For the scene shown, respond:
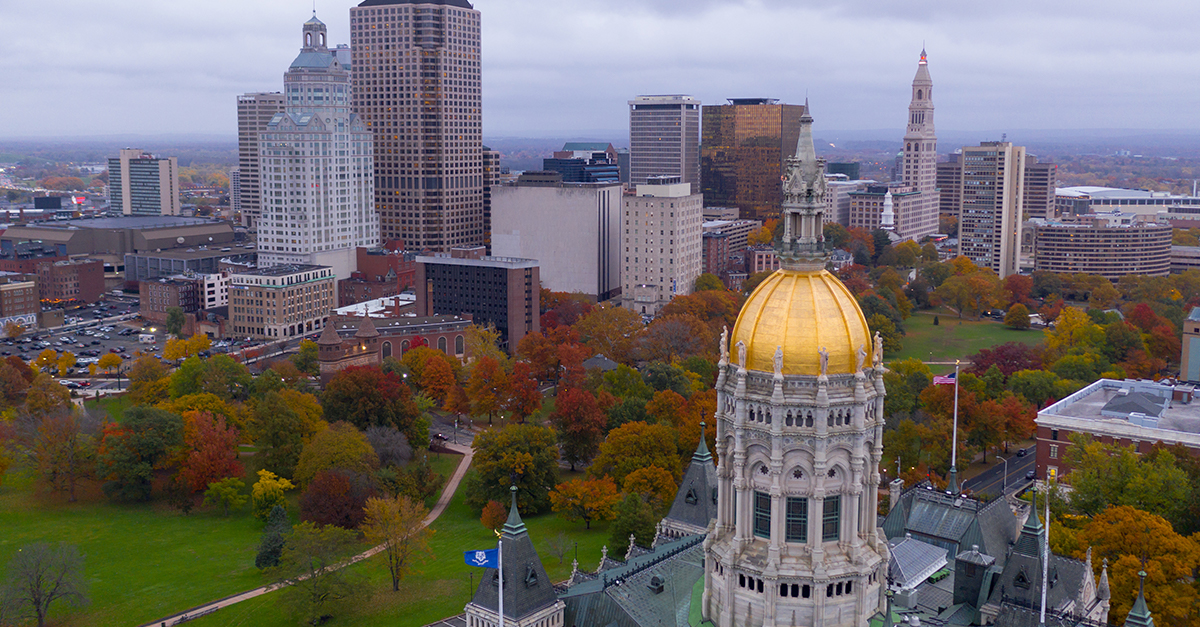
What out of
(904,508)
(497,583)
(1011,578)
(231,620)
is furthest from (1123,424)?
(231,620)

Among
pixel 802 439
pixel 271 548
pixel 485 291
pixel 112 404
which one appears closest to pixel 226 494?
pixel 271 548

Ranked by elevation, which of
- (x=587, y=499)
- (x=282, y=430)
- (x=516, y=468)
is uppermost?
(x=282, y=430)

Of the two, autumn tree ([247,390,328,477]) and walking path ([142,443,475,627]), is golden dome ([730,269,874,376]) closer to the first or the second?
walking path ([142,443,475,627])

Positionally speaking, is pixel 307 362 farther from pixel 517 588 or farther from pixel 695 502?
pixel 517 588

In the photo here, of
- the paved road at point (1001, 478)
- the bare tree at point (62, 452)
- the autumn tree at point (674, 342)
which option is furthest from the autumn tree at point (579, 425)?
the bare tree at point (62, 452)

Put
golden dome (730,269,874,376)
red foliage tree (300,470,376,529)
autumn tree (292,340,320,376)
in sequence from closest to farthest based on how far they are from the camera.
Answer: golden dome (730,269,874,376)
red foliage tree (300,470,376,529)
autumn tree (292,340,320,376)

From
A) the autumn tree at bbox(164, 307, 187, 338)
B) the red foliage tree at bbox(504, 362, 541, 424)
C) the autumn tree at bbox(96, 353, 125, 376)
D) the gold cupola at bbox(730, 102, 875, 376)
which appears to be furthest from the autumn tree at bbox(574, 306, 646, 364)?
the gold cupola at bbox(730, 102, 875, 376)

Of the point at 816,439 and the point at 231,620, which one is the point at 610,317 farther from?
the point at 816,439
